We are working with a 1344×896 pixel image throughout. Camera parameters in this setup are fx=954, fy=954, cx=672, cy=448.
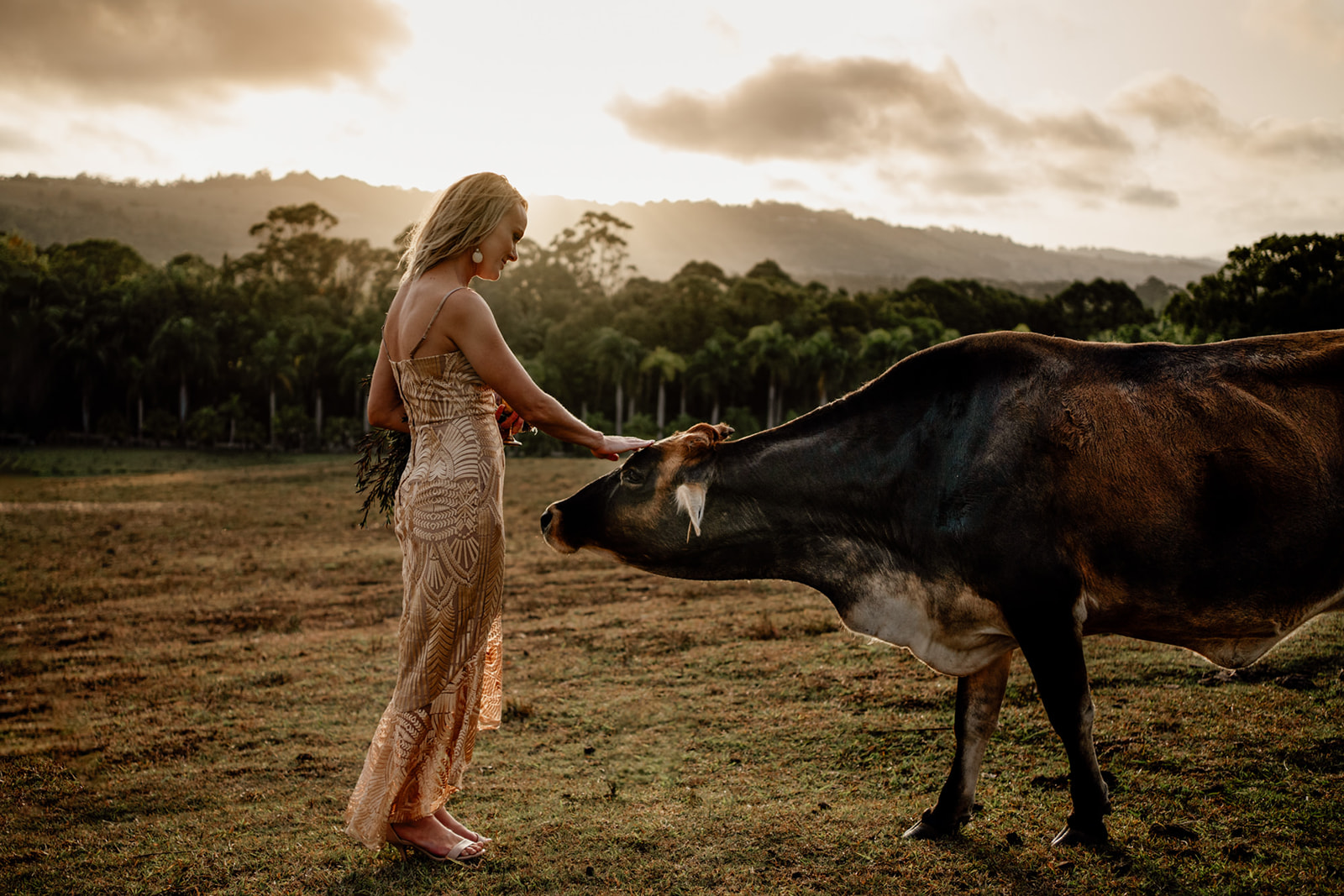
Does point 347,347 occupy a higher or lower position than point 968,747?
higher

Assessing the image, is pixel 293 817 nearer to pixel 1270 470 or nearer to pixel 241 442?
pixel 1270 470

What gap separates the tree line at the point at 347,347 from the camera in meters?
47.8

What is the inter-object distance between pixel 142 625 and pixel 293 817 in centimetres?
650

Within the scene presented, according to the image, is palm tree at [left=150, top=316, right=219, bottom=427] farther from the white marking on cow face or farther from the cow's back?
the cow's back

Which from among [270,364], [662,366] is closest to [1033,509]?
[662,366]

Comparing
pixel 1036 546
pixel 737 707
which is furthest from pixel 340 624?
pixel 1036 546

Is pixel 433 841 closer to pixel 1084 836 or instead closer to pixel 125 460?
pixel 1084 836

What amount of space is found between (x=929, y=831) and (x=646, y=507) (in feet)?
6.25

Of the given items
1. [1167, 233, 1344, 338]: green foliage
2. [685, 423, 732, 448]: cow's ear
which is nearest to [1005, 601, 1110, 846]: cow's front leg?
[685, 423, 732, 448]: cow's ear

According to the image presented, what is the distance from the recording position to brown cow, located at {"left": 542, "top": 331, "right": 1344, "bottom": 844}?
3754mm

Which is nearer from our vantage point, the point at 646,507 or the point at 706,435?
the point at 646,507

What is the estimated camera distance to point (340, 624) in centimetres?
998

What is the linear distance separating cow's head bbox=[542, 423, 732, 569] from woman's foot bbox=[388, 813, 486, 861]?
53.0 inches

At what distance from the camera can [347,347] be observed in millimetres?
50719
